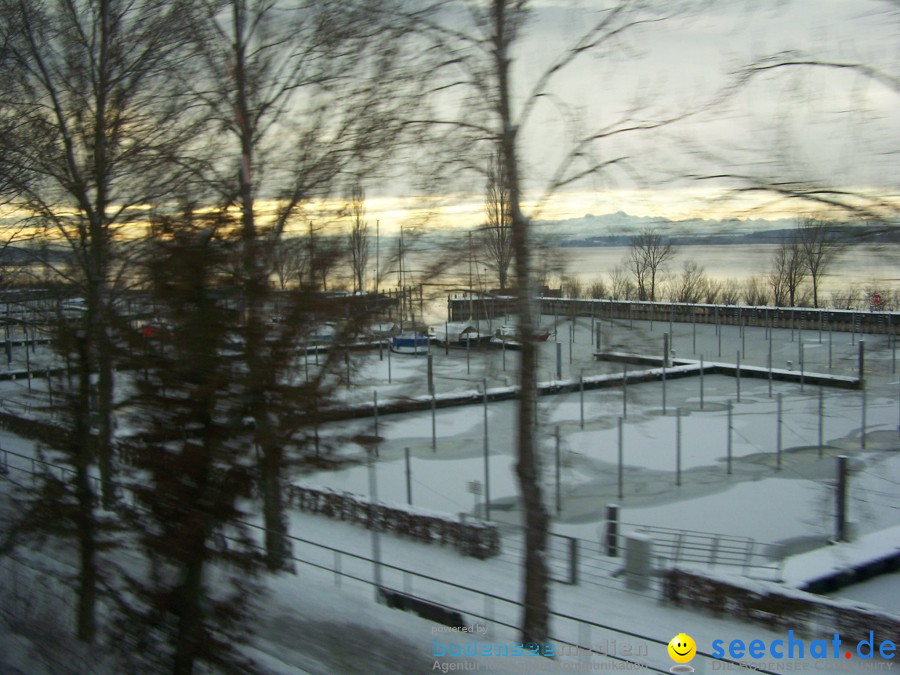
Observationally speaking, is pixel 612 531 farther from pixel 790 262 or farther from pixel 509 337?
pixel 790 262

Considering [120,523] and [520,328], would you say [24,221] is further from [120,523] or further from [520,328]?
[520,328]

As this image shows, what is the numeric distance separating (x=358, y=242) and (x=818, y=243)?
3.17 meters

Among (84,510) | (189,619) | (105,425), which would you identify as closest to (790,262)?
(189,619)

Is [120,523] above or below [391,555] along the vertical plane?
above

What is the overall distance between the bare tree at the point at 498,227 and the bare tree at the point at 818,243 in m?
1.86

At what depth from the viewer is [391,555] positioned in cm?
1051

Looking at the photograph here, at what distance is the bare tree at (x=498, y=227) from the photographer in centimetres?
534

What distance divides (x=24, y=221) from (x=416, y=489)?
26.2 ft

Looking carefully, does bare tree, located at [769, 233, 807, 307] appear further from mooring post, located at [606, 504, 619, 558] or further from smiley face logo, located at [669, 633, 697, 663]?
mooring post, located at [606, 504, 619, 558]

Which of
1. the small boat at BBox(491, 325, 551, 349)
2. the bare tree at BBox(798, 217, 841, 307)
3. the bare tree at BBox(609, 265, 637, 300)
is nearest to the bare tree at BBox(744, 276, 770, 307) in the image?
the bare tree at BBox(609, 265, 637, 300)

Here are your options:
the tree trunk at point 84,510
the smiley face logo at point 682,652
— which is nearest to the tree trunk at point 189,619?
the tree trunk at point 84,510

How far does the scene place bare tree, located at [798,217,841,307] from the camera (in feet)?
13.6

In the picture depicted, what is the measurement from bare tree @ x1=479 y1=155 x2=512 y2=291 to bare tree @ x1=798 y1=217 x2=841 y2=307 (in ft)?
6.12

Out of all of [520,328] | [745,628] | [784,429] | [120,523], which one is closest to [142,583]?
[120,523]
